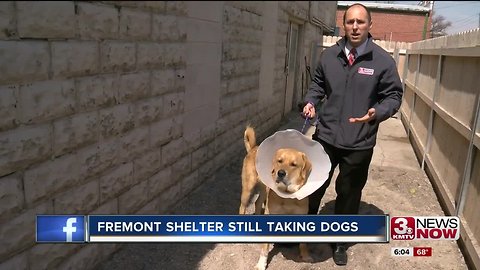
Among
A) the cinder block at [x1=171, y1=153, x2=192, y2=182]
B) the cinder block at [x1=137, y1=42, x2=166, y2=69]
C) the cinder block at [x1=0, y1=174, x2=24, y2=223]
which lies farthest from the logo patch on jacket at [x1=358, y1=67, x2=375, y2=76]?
the cinder block at [x1=0, y1=174, x2=24, y2=223]

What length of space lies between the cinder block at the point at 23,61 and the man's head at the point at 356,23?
192 cm

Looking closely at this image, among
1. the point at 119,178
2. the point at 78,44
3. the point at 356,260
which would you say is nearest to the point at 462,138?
the point at 356,260

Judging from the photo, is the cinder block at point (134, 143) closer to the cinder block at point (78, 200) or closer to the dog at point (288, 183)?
the cinder block at point (78, 200)

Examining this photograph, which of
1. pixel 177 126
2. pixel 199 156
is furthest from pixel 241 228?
pixel 199 156

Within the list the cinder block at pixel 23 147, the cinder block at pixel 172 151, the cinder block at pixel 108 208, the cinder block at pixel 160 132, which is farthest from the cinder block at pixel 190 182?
the cinder block at pixel 23 147

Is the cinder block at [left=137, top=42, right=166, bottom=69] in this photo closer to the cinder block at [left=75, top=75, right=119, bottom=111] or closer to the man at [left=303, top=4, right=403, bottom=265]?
the cinder block at [left=75, top=75, right=119, bottom=111]

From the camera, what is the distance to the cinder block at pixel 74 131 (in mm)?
2424

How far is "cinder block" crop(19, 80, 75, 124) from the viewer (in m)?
2.16

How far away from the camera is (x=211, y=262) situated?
3271 millimetres

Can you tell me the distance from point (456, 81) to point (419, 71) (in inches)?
155

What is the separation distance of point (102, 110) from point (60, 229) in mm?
830

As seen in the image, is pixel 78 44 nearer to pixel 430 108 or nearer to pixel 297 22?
pixel 430 108

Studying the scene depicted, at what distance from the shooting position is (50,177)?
7.84 feet

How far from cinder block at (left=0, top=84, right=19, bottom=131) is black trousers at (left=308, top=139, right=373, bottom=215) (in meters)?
2.08
